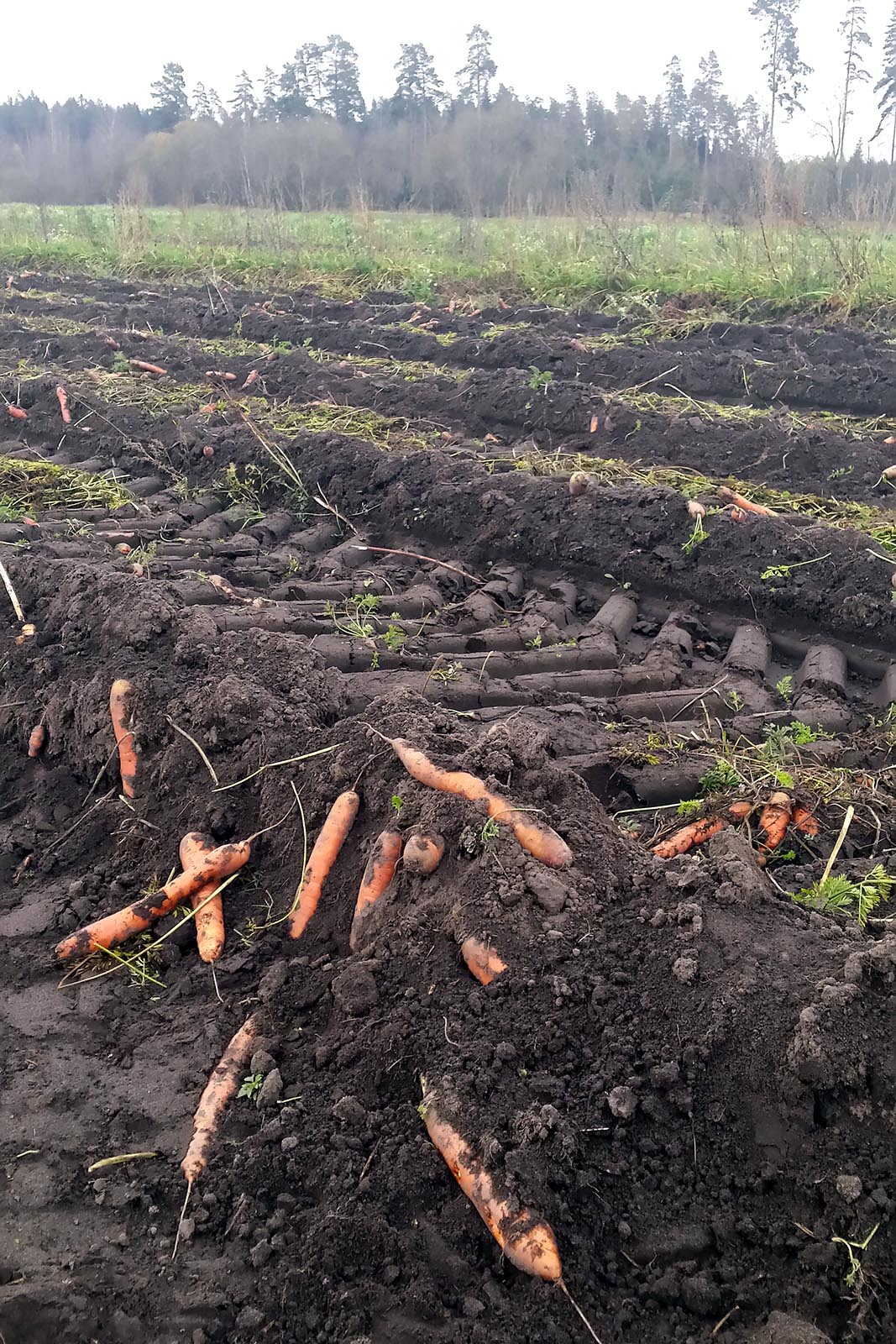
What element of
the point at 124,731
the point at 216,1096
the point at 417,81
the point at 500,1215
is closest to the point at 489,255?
the point at 124,731

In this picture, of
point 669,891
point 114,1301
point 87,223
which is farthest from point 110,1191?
point 87,223

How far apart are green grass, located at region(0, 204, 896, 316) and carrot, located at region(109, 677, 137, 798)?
28.2 ft

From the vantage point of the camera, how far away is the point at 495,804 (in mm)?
2764

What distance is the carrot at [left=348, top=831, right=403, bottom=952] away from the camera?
2816mm

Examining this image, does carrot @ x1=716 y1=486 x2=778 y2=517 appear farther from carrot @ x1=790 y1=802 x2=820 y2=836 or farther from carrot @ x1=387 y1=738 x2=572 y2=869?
carrot @ x1=387 y1=738 x2=572 y2=869

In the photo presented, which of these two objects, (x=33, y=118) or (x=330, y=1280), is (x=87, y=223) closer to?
(x=330, y=1280)

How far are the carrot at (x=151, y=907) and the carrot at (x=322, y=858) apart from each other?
28cm

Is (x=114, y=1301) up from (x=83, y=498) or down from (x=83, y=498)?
down

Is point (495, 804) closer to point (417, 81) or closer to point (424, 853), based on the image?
point (424, 853)

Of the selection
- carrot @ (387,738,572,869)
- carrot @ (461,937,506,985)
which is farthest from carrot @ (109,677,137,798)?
carrot @ (461,937,506,985)

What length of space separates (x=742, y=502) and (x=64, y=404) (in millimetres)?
5823

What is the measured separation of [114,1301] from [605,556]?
4.45m

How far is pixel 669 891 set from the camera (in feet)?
8.41

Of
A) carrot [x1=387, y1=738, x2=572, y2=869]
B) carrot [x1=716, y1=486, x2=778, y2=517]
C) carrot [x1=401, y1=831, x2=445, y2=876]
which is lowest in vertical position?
carrot [x1=401, y1=831, x2=445, y2=876]
